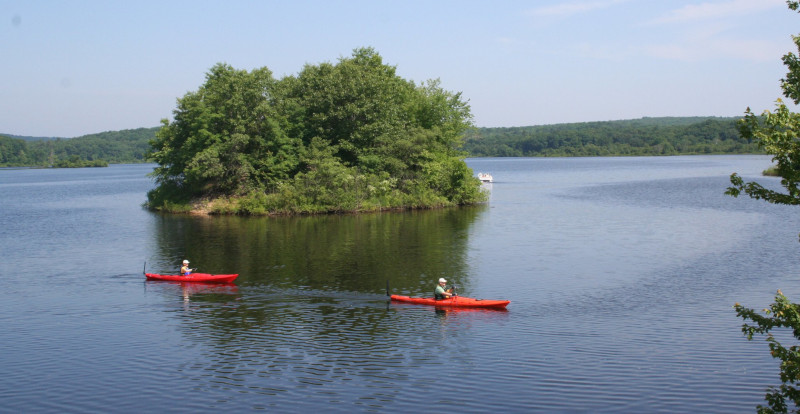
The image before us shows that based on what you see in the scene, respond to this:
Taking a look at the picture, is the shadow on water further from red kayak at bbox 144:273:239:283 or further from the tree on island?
the tree on island

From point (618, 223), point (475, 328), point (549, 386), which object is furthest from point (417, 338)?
point (618, 223)

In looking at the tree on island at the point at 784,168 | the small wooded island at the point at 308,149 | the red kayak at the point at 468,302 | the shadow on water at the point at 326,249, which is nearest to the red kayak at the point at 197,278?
the shadow on water at the point at 326,249

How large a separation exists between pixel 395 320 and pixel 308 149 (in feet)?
138

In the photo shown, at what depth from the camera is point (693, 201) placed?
Answer: 2721 inches

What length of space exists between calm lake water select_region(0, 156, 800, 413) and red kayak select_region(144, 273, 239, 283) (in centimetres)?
80

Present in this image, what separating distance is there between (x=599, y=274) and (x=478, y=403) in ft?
57.8

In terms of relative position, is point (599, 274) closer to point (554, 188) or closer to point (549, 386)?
point (549, 386)

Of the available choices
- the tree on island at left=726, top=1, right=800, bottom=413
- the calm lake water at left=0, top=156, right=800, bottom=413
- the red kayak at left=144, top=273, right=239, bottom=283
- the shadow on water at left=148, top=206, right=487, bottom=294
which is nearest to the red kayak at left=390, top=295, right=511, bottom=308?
the calm lake water at left=0, top=156, right=800, bottom=413

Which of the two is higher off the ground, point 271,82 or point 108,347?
point 271,82

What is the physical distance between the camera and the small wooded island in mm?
63125

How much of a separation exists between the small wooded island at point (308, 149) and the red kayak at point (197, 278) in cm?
2897

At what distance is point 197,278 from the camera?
108ft

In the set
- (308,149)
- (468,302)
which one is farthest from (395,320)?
(308,149)

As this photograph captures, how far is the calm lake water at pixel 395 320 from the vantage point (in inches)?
719
